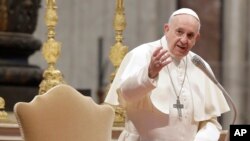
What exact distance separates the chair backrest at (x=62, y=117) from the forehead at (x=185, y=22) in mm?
614

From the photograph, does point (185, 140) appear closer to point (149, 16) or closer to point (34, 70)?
point (34, 70)

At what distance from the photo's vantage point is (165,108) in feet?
24.6

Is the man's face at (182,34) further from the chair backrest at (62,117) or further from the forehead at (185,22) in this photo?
the chair backrest at (62,117)

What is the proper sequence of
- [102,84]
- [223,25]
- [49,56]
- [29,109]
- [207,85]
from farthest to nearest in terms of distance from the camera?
[223,25]
[102,84]
[49,56]
[207,85]
[29,109]

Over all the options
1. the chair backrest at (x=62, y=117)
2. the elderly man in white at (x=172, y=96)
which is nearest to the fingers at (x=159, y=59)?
the elderly man in white at (x=172, y=96)

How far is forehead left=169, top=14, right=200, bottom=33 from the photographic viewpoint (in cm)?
743

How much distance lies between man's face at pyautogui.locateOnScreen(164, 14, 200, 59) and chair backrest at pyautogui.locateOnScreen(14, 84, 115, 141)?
0.52m

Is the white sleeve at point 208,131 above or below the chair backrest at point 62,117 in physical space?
below

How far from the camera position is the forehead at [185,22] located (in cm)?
743

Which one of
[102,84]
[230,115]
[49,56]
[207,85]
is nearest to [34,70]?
[49,56]

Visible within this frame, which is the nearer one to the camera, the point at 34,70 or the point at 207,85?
the point at 207,85

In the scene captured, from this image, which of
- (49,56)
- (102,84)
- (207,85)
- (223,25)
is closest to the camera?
(207,85)

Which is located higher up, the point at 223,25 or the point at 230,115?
the point at 223,25

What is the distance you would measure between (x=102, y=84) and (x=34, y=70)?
274 centimetres
